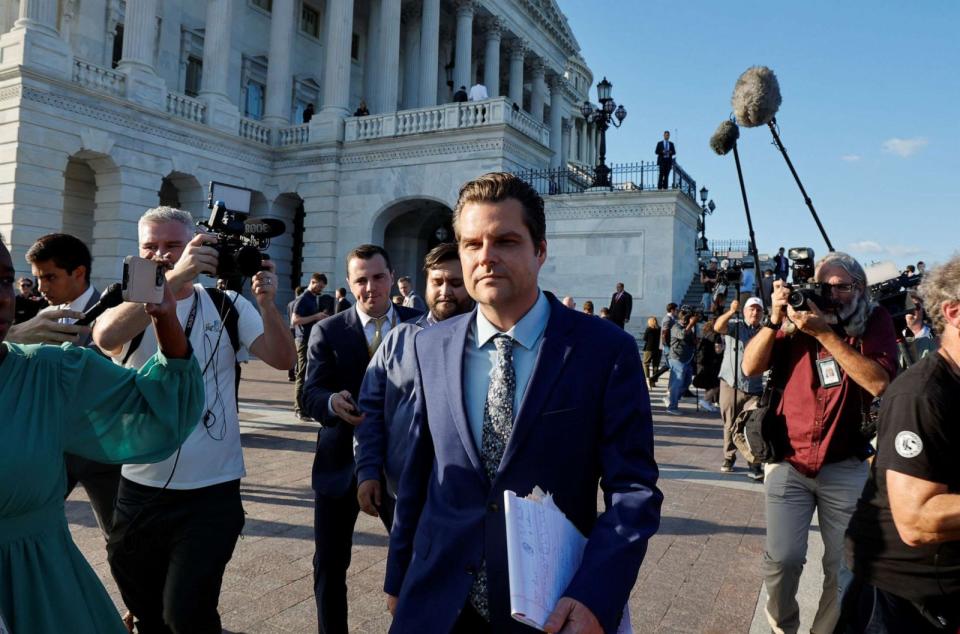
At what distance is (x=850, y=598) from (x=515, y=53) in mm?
33491

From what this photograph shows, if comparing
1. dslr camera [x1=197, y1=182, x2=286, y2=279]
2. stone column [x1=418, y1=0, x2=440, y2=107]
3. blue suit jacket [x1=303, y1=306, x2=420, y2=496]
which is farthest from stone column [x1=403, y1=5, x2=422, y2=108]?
dslr camera [x1=197, y1=182, x2=286, y2=279]

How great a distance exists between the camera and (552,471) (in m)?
2.00

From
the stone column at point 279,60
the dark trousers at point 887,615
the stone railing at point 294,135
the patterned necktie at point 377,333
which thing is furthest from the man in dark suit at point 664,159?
the dark trousers at point 887,615

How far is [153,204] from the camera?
20281mm

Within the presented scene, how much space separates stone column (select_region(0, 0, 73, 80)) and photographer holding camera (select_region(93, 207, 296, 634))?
714 inches

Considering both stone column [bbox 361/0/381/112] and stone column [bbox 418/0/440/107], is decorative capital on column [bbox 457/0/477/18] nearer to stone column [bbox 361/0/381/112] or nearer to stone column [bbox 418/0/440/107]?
stone column [bbox 418/0/440/107]

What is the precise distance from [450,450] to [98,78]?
69.0 feet

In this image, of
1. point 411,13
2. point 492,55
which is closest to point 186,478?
point 492,55

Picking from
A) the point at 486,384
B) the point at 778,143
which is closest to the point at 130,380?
the point at 486,384

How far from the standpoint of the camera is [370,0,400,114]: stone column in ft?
83.5

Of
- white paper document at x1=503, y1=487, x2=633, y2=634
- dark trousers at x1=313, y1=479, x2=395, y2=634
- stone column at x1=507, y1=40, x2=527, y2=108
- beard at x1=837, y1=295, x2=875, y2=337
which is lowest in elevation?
dark trousers at x1=313, y1=479, x2=395, y2=634

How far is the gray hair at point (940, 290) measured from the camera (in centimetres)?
232

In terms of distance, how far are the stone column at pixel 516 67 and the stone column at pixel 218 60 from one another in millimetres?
13823

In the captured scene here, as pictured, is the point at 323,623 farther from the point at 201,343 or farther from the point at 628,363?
the point at 628,363
